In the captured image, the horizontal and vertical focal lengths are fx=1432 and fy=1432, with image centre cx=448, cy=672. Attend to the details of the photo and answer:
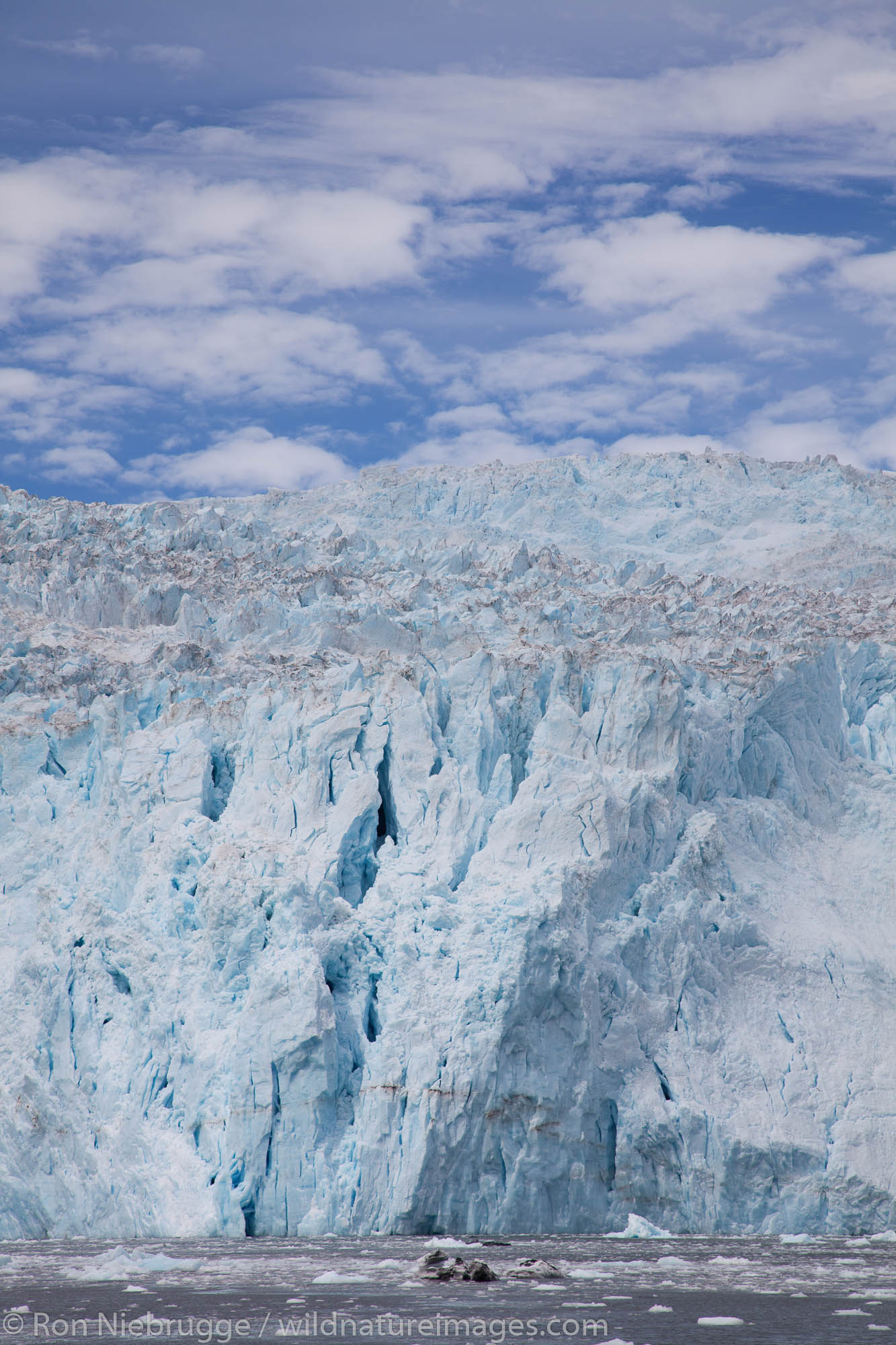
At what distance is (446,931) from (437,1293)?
7.43 m

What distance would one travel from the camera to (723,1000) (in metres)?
24.4

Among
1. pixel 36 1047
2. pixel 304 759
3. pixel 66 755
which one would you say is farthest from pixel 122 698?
pixel 36 1047

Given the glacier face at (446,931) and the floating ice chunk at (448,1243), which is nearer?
the floating ice chunk at (448,1243)

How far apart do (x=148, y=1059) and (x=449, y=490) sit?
33453 mm

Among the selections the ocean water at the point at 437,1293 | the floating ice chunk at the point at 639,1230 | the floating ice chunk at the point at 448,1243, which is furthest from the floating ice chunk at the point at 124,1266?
the floating ice chunk at the point at 639,1230

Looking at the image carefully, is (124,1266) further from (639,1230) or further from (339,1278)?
(639,1230)

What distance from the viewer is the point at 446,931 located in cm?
2303

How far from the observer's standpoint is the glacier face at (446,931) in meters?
21.6

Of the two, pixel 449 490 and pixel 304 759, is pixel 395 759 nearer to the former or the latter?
pixel 304 759

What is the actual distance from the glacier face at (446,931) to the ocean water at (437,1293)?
125cm

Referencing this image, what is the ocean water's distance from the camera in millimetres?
13445

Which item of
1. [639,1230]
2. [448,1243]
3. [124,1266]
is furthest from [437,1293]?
[639,1230]

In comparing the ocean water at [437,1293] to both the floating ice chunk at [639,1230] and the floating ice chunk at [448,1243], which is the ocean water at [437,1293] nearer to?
the floating ice chunk at [448,1243]

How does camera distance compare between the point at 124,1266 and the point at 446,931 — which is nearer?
the point at 124,1266
